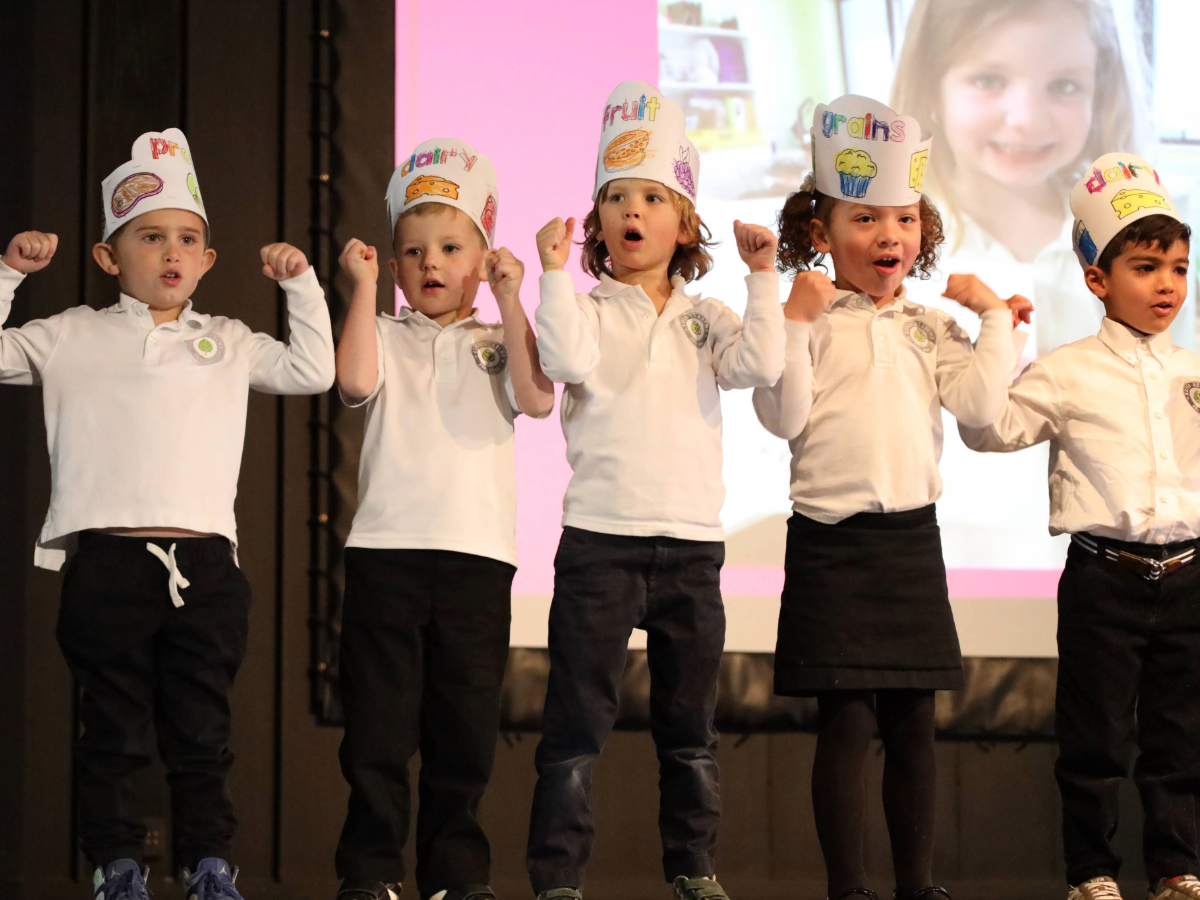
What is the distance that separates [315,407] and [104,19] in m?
1.05

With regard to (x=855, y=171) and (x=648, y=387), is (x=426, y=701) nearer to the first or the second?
(x=648, y=387)

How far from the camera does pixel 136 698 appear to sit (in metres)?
2.02

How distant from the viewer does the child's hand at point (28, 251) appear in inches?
82.6

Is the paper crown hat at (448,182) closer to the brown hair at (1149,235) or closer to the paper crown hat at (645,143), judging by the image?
the paper crown hat at (645,143)

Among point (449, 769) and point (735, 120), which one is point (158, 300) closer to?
point (449, 769)

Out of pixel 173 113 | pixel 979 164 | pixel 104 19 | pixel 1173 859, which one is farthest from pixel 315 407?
pixel 1173 859

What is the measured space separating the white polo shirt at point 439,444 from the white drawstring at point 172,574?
10.5 inches

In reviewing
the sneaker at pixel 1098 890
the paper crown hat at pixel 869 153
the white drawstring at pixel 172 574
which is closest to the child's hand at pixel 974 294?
the paper crown hat at pixel 869 153

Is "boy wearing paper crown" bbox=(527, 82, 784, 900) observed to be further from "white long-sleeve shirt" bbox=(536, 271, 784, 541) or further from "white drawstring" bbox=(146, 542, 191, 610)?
"white drawstring" bbox=(146, 542, 191, 610)

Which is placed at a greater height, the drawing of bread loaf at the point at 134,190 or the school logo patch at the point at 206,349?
the drawing of bread loaf at the point at 134,190

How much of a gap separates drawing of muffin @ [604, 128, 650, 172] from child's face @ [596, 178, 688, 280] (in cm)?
3

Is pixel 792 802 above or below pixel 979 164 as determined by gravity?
below

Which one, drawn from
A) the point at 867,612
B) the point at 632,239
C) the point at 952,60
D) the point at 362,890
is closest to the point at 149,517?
the point at 362,890

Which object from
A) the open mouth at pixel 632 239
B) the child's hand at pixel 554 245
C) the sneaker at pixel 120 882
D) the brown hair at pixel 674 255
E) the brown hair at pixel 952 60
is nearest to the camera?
the sneaker at pixel 120 882
